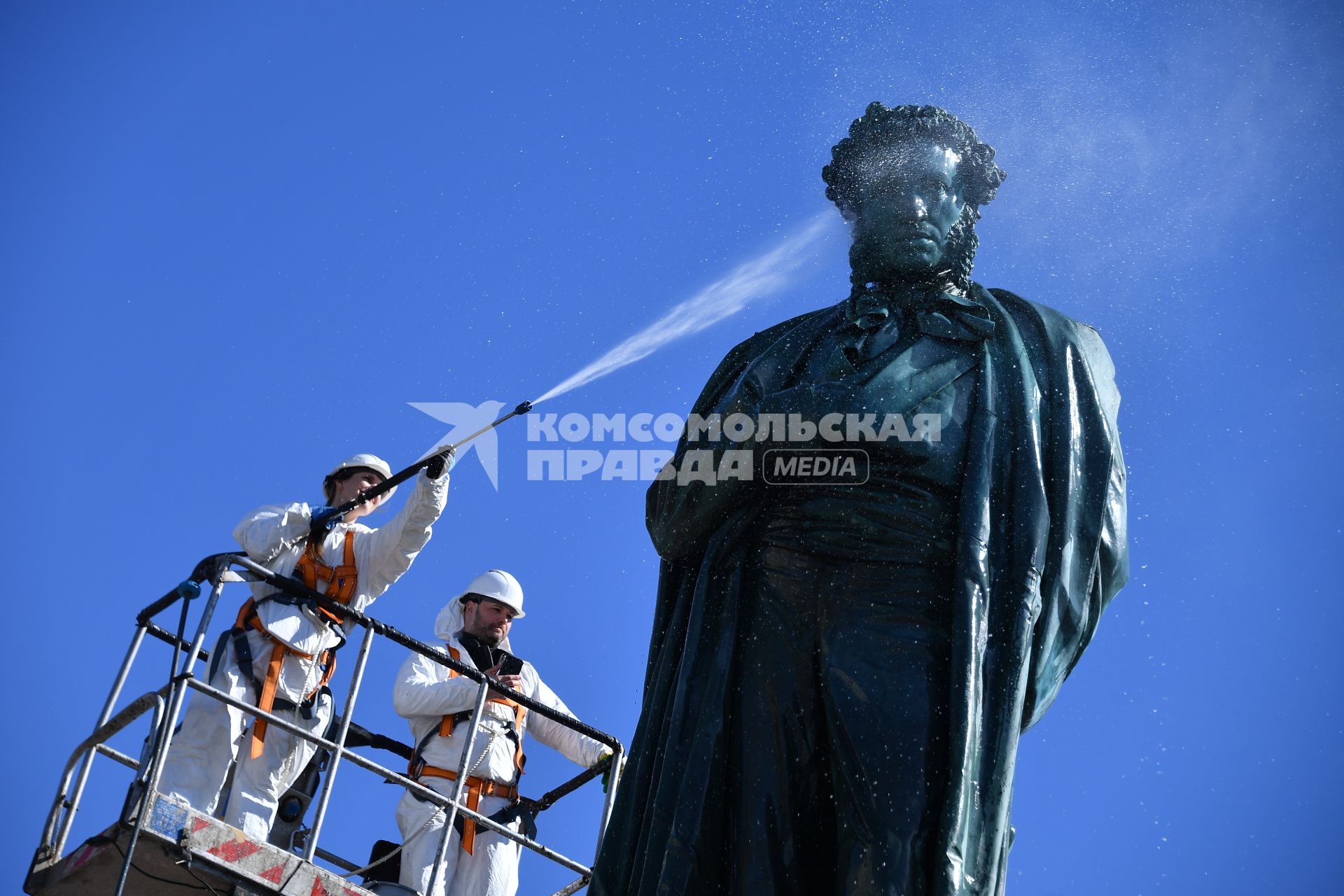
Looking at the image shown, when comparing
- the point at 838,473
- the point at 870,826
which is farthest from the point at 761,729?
the point at 838,473

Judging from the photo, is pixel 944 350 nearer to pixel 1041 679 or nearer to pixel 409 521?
pixel 1041 679

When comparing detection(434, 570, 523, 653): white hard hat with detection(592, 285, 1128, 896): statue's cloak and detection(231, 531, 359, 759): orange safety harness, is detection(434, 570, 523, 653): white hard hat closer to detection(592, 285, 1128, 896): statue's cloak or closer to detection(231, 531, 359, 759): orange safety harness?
detection(231, 531, 359, 759): orange safety harness

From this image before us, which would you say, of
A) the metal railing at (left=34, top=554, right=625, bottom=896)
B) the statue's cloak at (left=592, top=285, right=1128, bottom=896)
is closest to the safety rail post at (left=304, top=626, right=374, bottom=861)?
the metal railing at (left=34, top=554, right=625, bottom=896)

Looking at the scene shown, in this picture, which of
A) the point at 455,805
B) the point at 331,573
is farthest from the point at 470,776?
the point at 331,573

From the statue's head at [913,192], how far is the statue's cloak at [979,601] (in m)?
0.29

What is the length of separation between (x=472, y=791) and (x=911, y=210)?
6.38 metres

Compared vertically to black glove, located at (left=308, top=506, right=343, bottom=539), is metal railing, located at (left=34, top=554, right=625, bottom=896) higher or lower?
lower

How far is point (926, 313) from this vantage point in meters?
5.57

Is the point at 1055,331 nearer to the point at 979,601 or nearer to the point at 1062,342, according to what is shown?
the point at 1062,342

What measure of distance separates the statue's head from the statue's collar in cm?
10

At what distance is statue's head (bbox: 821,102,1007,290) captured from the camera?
5.71 metres

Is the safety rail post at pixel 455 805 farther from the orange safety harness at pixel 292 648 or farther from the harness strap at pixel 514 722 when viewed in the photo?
the orange safety harness at pixel 292 648

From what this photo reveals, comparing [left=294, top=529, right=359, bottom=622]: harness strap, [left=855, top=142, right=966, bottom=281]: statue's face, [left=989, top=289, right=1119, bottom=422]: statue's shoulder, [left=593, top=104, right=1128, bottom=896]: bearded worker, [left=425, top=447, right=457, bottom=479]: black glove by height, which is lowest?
[left=593, top=104, right=1128, bottom=896]: bearded worker

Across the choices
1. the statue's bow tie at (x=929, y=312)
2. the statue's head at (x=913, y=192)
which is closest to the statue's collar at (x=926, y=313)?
the statue's bow tie at (x=929, y=312)
